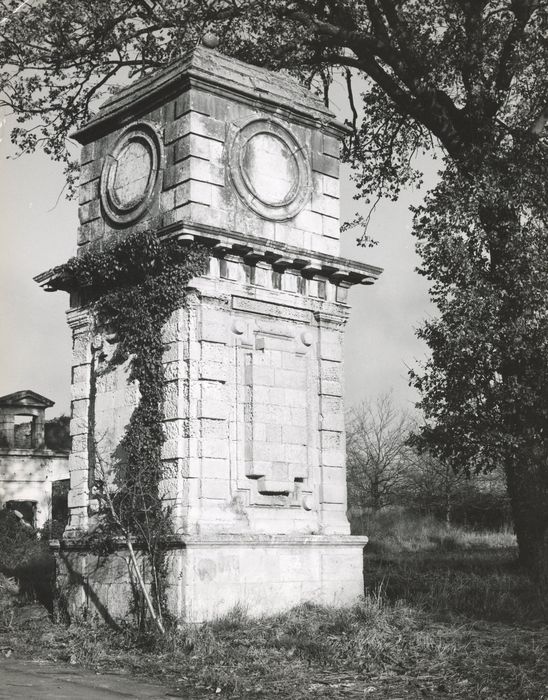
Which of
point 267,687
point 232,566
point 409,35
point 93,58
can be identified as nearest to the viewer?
point 267,687

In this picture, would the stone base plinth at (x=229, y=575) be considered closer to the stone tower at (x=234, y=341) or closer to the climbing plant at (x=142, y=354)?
the stone tower at (x=234, y=341)

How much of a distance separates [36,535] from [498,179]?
1824 centimetres

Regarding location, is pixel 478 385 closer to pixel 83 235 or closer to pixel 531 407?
pixel 531 407

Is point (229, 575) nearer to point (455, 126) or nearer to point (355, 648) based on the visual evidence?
point (355, 648)

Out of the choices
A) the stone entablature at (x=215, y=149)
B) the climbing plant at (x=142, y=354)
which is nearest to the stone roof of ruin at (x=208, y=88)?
the stone entablature at (x=215, y=149)

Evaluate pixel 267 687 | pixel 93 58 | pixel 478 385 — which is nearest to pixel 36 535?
pixel 93 58

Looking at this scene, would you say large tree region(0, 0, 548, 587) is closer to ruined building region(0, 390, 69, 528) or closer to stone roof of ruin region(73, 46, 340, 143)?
stone roof of ruin region(73, 46, 340, 143)

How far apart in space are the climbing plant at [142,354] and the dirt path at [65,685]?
1.87 meters

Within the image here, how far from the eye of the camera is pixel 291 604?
1251 cm

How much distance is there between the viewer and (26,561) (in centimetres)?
2081

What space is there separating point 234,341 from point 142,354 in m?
1.24

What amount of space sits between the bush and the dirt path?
4.12 meters

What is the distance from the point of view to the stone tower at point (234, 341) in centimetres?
1216

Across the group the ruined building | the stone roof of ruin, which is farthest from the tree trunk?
the ruined building
